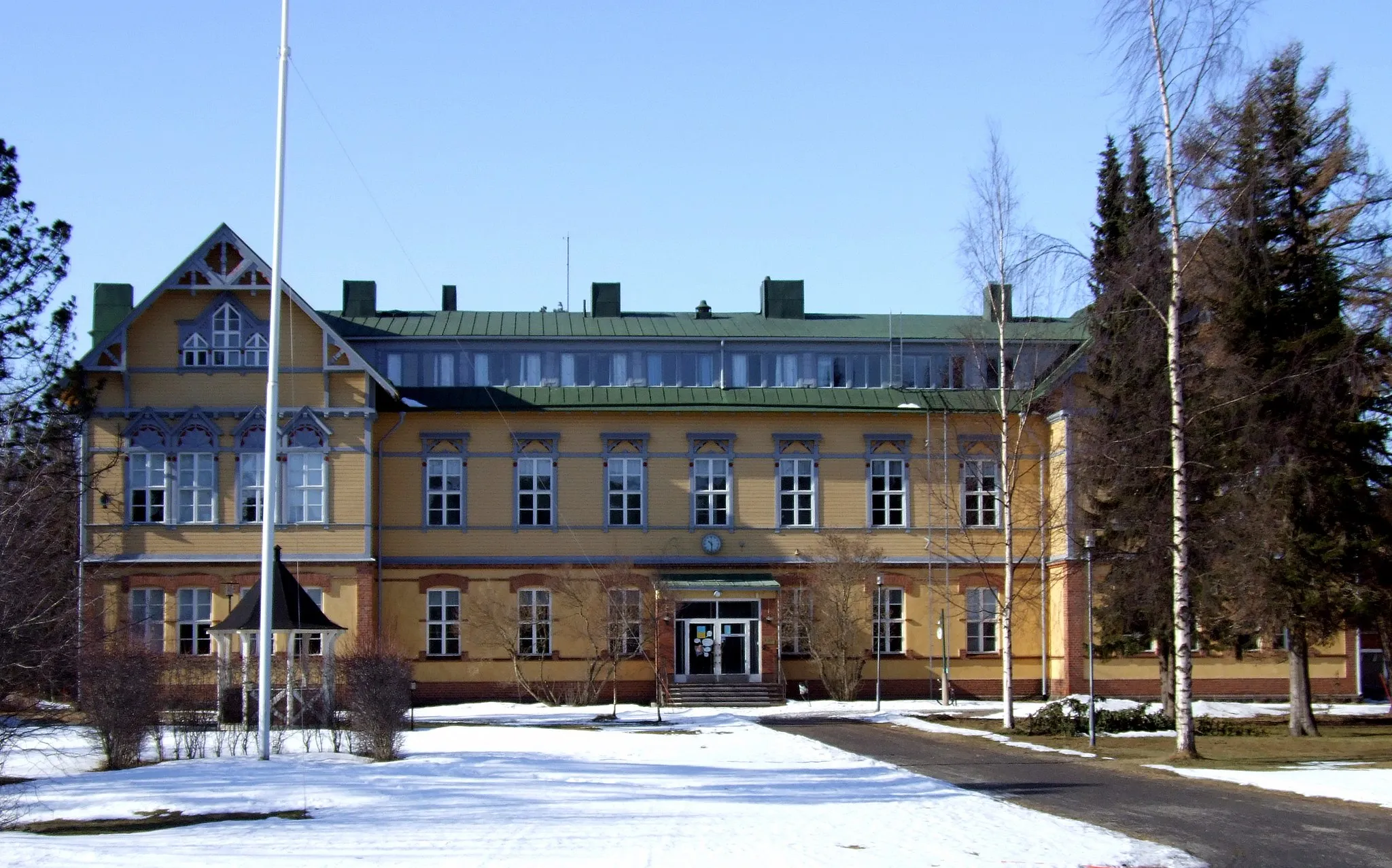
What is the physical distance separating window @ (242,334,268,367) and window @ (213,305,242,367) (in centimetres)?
18

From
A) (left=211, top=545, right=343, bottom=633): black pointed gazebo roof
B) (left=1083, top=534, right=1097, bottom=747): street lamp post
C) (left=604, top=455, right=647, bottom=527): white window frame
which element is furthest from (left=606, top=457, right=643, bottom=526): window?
(left=1083, top=534, right=1097, bottom=747): street lamp post

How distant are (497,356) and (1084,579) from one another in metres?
18.6

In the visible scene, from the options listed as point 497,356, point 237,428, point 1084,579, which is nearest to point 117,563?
point 237,428

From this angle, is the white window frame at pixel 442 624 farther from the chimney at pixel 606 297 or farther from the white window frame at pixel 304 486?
the chimney at pixel 606 297

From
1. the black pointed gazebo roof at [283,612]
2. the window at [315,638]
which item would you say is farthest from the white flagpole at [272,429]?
the window at [315,638]

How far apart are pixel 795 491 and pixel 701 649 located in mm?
5490

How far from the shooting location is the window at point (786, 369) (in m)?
45.4

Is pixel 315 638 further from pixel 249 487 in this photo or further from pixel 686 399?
pixel 686 399

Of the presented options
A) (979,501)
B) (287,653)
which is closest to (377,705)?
(287,653)

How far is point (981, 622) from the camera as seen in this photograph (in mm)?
43969

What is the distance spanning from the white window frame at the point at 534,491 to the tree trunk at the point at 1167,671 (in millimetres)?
18075

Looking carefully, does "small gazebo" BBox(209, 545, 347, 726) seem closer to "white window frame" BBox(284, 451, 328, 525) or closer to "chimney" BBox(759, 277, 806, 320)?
"white window frame" BBox(284, 451, 328, 525)

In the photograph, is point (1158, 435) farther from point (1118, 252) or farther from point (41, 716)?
point (41, 716)

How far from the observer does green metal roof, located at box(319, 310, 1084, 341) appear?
45000 mm
